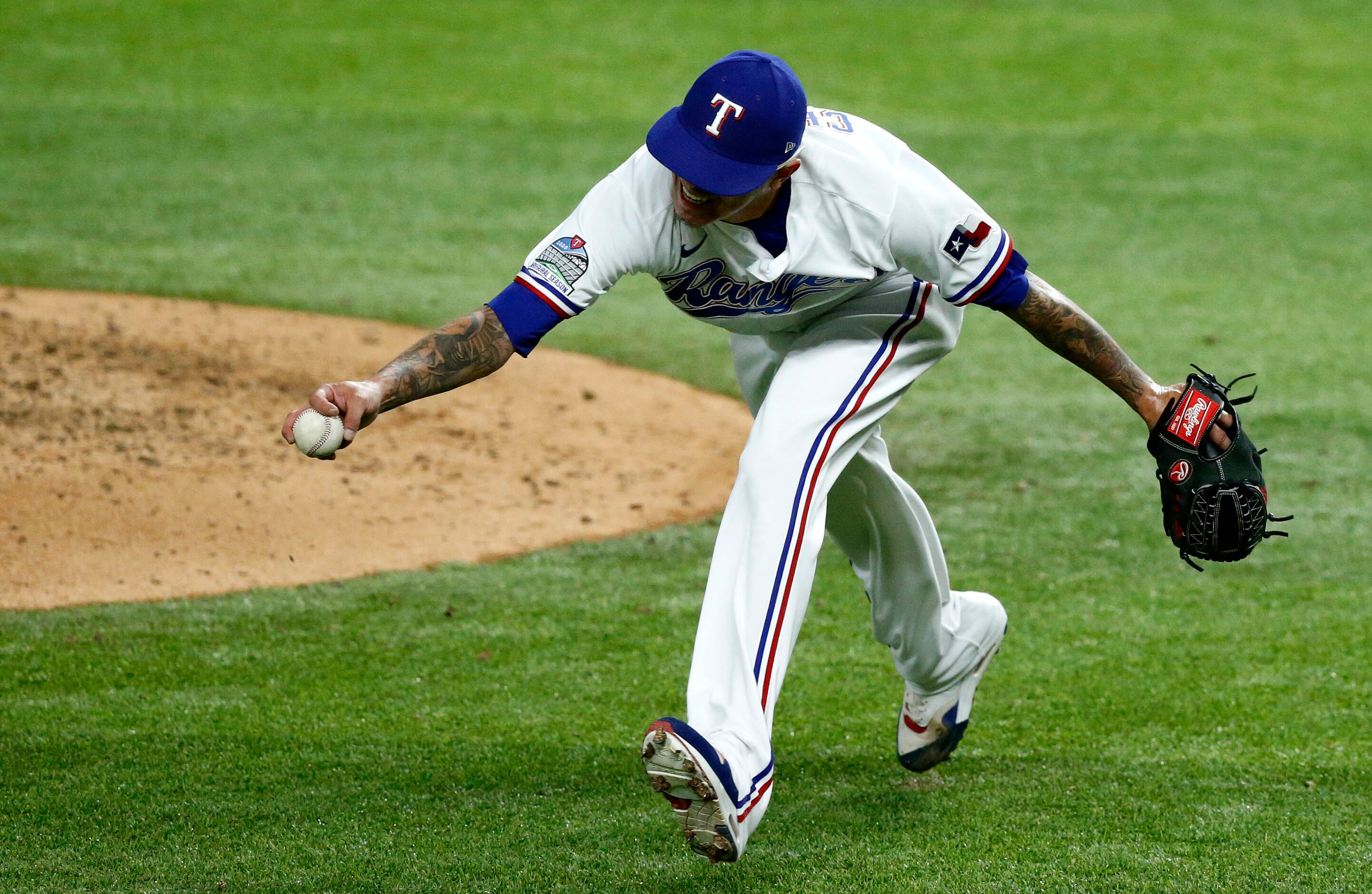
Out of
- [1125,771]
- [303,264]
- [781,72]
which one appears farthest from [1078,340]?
[303,264]

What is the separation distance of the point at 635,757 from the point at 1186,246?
8.02 meters

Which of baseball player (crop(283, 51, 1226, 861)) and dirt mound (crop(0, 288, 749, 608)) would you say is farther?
dirt mound (crop(0, 288, 749, 608))

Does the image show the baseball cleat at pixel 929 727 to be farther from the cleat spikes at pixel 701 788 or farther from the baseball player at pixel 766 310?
the cleat spikes at pixel 701 788

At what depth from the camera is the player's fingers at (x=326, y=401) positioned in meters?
3.00

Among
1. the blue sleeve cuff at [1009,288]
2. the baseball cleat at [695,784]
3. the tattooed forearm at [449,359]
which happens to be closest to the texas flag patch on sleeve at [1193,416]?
the blue sleeve cuff at [1009,288]

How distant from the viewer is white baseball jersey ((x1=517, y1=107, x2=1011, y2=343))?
3.33m

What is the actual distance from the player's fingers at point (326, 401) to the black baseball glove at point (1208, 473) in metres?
1.88

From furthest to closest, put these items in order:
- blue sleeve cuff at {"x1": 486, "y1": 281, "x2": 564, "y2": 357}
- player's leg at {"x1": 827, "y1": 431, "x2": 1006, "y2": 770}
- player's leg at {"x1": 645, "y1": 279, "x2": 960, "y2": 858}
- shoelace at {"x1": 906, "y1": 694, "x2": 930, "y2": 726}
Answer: shoelace at {"x1": 906, "y1": 694, "x2": 930, "y2": 726} < player's leg at {"x1": 827, "y1": 431, "x2": 1006, "y2": 770} < blue sleeve cuff at {"x1": 486, "y1": 281, "x2": 564, "y2": 357} < player's leg at {"x1": 645, "y1": 279, "x2": 960, "y2": 858}

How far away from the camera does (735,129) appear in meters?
3.18

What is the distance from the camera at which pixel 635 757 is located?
13.6 feet

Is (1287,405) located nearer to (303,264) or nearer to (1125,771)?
(1125,771)

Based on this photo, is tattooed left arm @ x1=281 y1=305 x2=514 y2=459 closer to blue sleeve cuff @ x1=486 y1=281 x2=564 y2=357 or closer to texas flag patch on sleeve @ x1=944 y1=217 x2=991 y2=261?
blue sleeve cuff @ x1=486 y1=281 x2=564 y2=357

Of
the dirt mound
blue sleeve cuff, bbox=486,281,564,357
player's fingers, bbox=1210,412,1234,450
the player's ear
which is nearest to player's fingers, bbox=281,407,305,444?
blue sleeve cuff, bbox=486,281,564,357

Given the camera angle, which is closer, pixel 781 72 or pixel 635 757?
pixel 781 72
